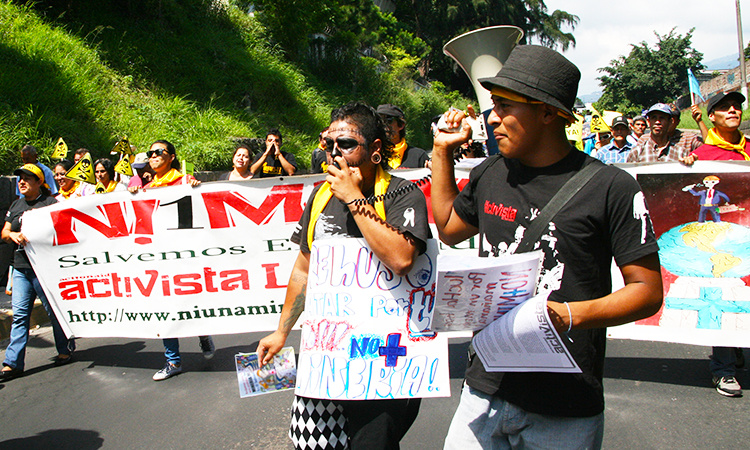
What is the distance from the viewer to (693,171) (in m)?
4.41

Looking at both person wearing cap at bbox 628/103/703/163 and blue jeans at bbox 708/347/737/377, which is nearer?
blue jeans at bbox 708/347/737/377

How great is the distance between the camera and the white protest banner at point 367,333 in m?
2.08

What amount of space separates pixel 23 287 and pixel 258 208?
2.25 meters

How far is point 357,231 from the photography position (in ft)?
7.47

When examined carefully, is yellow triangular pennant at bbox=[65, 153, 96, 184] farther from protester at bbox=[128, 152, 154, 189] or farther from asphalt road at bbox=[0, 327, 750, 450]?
asphalt road at bbox=[0, 327, 750, 450]

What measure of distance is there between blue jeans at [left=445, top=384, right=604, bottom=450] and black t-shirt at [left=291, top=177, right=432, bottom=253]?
0.60 metres

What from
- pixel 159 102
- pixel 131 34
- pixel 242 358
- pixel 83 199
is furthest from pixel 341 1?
pixel 242 358

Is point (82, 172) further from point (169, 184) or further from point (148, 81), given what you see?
point (148, 81)

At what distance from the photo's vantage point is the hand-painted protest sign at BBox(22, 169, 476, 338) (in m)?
4.81

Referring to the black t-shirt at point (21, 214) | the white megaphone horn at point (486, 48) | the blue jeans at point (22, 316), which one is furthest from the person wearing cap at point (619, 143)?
the blue jeans at point (22, 316)

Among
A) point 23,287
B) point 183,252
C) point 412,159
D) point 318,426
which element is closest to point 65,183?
point 23,287

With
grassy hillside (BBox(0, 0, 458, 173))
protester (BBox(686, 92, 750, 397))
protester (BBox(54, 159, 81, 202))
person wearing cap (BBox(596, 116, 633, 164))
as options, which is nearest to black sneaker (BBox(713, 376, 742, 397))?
protester (BBox(686, 92, 750, 397))

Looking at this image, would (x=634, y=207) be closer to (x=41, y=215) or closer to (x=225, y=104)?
(x=41, y=215)

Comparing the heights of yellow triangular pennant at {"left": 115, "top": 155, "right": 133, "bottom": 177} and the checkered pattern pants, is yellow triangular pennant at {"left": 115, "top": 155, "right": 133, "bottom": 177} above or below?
above
